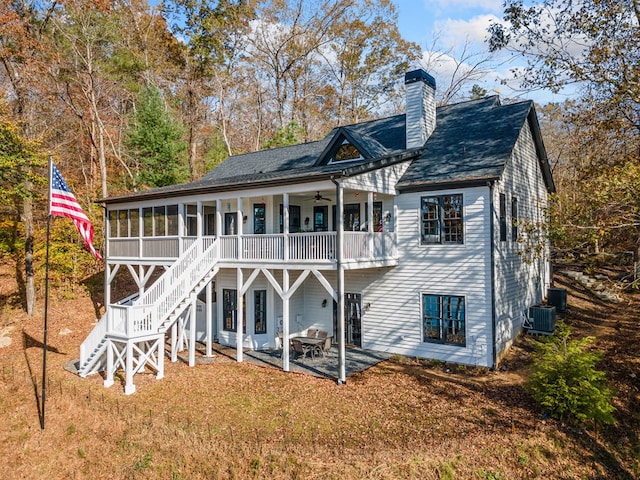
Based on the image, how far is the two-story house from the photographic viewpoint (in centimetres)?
1239

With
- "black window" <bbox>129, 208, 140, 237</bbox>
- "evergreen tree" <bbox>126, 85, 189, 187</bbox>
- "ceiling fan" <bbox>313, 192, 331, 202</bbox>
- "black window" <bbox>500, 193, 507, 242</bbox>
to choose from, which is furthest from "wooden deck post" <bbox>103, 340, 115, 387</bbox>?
"evergreen tree" <bbox>126, 85, 189, 187</bbox>

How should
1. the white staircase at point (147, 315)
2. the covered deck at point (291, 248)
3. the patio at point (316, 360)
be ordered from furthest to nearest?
the patio at point (316, 360), the covered deck at point (291, 248), the white staircase at point (147, 315)

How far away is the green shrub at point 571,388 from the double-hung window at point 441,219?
4651mm

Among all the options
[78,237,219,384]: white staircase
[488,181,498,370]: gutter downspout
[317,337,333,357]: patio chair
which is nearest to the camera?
[78,237,219,384]: white staircase

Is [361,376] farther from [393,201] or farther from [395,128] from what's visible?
[395,128]

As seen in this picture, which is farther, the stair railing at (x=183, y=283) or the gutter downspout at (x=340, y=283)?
the stair railing at (x=183, y=283)

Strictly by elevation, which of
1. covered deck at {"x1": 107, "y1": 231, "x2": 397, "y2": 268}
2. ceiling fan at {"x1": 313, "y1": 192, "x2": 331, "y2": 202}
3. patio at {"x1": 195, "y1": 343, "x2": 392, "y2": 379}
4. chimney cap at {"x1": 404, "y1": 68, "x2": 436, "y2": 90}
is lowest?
patio at {"x1": 195, "y1": 343, "x2": 392, "y2": 379}

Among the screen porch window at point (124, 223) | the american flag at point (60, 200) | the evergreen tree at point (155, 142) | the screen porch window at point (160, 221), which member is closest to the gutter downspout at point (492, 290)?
the screen porch window at point (160, 221)

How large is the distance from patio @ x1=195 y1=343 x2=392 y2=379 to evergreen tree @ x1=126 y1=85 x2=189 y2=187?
14733 mm

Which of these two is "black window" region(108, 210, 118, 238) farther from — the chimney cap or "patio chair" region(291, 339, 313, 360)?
the chimney cap

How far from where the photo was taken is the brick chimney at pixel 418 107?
51.4 ft

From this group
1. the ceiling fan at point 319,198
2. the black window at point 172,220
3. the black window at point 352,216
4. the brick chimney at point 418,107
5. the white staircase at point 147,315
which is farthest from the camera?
the black window at point 172,220

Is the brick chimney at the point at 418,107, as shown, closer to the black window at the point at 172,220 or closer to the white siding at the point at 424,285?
the white siding at the point at 424,285

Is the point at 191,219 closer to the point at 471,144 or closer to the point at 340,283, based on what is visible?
the point at 340,283
